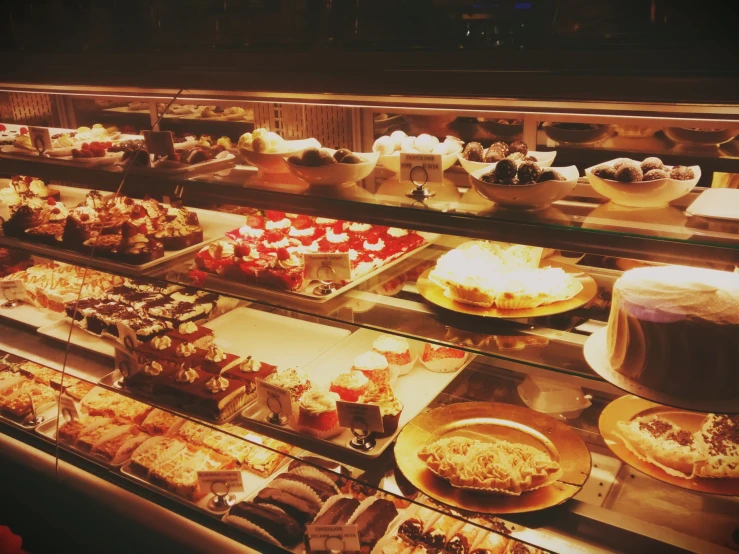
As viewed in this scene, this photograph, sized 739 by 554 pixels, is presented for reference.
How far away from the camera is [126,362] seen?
318 centimetres

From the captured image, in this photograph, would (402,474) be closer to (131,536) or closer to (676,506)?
(676,506)

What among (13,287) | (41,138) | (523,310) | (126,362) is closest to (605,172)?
(523,310)

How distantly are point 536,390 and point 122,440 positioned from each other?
199cm

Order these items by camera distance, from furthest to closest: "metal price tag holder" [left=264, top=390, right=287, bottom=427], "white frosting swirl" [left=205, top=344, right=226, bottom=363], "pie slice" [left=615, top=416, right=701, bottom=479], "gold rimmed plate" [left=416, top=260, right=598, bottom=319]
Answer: "white frosting swirl" [left=205, top=344, right=226, bottom=363] → "metal price tag holder" [left=264, top=390, right=287, bottom=427] → "gold rimmed plate" [left=416, top=260, right=598, bottom=319] → "pie slice" [left=615, top=416, right=701, bottom=479]

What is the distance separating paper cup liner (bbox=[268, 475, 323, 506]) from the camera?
2828mm

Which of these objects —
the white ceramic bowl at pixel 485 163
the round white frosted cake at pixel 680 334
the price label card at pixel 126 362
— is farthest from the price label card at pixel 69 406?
the round white frosted cake at pixel 680 334

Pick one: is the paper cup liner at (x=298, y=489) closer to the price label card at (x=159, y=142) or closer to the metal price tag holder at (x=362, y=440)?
the metal price tag holder at (x=362, y=440)

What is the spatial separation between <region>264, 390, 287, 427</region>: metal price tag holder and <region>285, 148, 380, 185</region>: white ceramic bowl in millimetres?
910

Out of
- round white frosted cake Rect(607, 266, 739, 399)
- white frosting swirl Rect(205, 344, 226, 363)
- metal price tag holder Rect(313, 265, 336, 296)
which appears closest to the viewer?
round white frosted cake Rect(607, 266, 739, 399)

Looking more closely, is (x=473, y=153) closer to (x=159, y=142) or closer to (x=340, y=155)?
(x=340, y=155)

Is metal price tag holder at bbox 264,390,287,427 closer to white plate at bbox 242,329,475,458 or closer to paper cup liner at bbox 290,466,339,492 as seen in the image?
white plate at bbox 242,329,475,458

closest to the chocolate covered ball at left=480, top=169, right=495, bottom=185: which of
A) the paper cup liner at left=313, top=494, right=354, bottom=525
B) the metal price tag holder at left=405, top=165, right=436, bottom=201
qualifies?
the metal price tag holder at left=405, top=165, right=436, bottom=201

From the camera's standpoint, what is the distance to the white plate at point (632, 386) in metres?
1.75

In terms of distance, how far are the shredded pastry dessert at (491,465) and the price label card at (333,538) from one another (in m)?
0.44
